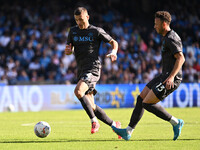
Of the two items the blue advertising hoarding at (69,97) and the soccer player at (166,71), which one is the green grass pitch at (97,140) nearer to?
the soccer player at (166,71)

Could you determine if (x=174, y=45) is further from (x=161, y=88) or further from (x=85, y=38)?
(x=85, y=38)

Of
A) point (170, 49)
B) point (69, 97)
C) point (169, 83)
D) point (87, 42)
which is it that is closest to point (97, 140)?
point (169, 83)

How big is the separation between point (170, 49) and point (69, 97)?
11508 millimetres

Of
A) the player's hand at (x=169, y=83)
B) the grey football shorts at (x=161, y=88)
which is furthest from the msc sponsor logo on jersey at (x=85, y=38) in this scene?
the player's hand at (x=169, y=83)

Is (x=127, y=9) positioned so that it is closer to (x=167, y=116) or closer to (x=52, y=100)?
(x=52, y=100)

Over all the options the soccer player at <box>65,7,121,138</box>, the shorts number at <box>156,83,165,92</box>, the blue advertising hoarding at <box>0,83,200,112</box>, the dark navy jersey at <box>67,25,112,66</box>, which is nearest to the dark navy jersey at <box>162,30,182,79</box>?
the shorts number at <box>156,83,165,92</box>

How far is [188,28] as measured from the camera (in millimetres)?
24594

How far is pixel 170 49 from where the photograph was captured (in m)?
7.21

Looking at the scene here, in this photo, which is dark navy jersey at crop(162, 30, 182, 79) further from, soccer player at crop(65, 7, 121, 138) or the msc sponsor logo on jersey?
the msc sponsor logo on jersey

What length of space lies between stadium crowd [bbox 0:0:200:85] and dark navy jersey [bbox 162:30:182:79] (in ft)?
37.3

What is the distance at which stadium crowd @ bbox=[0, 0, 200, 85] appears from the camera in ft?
66.1

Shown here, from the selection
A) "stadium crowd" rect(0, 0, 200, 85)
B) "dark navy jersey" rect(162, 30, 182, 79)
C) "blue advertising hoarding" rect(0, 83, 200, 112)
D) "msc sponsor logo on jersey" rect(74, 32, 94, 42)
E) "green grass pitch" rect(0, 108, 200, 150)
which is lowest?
"green grass pitch" rect(0, 108, 200, 150)

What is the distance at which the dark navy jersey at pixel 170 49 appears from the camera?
715cm

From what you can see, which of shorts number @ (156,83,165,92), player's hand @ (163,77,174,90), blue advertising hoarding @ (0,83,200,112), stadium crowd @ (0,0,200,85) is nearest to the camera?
player's hand @ (163,77,174,90)
